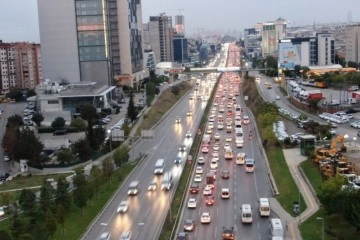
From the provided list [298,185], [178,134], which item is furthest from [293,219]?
[178,134]

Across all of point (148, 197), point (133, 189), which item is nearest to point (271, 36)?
point (133, 189)

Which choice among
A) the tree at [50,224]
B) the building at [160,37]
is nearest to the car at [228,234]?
the tree at [50,224]

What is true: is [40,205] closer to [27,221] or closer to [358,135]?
[27,221]

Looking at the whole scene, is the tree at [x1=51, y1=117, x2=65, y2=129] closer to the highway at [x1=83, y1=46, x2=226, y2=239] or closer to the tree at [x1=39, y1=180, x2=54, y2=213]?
the highway at [x1=83, y1=46, x2=226, y2=239]

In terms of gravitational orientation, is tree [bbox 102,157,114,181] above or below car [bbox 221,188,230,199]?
above

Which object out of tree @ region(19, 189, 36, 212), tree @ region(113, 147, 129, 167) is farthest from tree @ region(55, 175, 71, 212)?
tree @ region(113, 147, 129, 167)

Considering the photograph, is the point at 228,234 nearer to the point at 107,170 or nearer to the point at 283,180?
the point at 283,180
